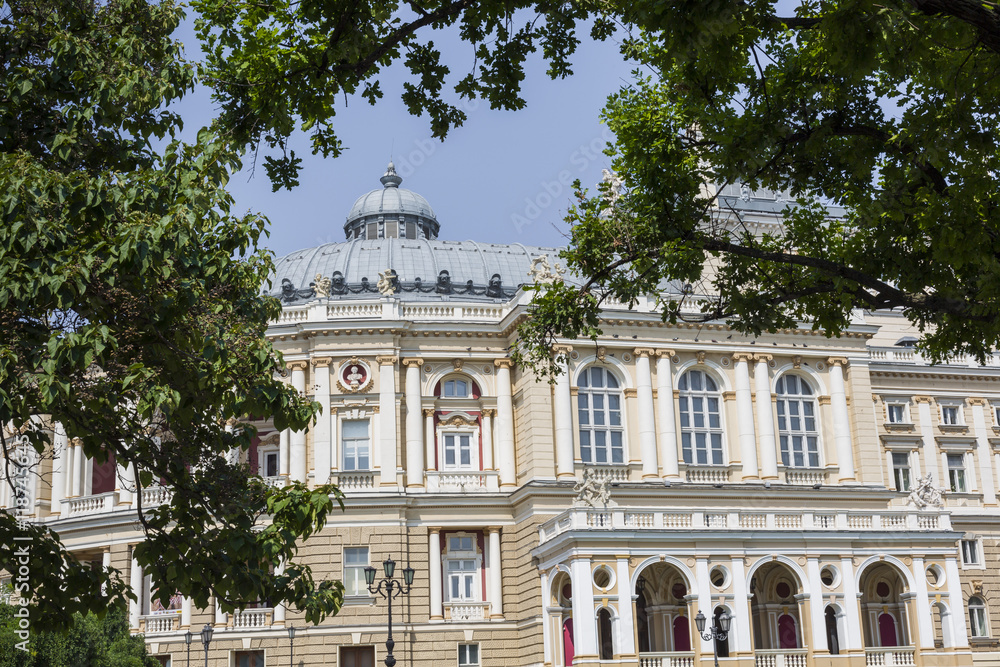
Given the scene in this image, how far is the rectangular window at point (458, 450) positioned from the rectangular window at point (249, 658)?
9930mm

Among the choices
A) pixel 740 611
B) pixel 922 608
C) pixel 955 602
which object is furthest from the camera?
pixel 955 602

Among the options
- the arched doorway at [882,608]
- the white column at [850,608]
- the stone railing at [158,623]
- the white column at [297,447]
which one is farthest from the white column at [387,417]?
the arched doorway at [882,608]

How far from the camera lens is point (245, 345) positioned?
14.1 meters

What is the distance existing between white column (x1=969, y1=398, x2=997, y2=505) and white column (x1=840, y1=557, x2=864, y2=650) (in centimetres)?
1440

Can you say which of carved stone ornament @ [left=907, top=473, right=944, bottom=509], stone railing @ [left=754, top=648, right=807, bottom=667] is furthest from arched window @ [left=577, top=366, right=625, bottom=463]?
carved stone ornament @ [left=907, top=473, right=944, bottom=509]

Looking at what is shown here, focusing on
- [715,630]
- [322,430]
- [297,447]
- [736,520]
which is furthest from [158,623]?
[736,520]

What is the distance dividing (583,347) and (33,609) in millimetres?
32085

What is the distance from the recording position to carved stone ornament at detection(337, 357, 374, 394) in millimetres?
44094

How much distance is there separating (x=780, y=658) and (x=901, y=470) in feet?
53.9

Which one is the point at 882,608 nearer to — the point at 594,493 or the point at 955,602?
the point at 955,602

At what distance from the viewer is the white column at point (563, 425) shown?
4256cm

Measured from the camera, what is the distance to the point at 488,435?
148 feet

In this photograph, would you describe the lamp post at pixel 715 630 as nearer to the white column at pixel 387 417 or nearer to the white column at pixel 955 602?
the white column at pixel 955 602

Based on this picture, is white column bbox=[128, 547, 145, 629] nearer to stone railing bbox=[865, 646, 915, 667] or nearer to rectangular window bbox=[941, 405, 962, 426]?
stone railing bbox=[865, 646, 915, 667]
